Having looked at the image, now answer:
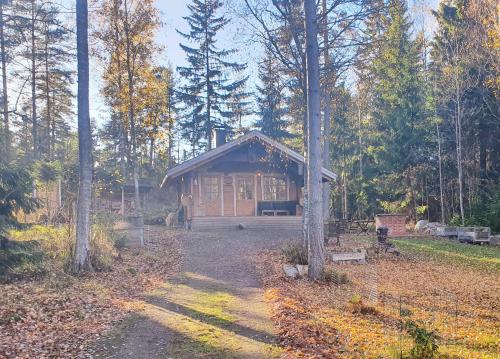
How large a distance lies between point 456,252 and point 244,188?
11.3 m

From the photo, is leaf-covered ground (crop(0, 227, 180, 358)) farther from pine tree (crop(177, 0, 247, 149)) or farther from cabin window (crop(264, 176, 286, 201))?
pine tree (crop(177, 0, 247, 149))

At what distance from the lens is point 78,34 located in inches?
395

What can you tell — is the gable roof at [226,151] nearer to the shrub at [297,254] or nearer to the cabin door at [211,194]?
the cabin door at [211,194]

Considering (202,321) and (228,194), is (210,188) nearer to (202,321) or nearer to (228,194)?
(228,194)

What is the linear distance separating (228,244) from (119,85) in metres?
10.3


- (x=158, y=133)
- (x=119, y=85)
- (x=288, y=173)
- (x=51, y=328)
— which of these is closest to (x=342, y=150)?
(x=288, y=173)

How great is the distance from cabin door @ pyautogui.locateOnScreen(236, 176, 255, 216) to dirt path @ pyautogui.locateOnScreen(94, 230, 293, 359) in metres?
10.8

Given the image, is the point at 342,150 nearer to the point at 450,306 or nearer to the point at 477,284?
the point at 477,284

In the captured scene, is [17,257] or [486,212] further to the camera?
[486,212]

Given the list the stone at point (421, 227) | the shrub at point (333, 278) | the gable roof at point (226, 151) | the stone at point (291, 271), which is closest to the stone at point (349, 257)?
the stone at point (291, 271)

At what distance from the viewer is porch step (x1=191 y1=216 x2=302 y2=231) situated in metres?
19.7

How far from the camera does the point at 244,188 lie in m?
22.3

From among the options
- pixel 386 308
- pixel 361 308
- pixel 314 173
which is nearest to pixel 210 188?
pixel 314 173

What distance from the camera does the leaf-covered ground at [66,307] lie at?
5.16m
